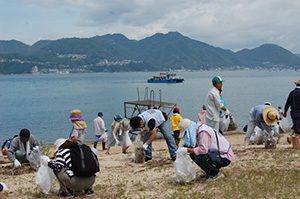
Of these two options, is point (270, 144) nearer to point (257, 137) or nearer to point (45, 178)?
point (257, 137)

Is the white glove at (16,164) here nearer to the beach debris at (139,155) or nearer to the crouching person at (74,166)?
the beach debris at (139,155)

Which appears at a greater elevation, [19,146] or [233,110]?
[19,146]

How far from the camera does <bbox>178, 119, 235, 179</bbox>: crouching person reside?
7473 mm

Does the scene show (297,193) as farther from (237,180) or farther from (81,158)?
(81,158)

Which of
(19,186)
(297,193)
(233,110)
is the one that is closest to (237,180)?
(297,193)

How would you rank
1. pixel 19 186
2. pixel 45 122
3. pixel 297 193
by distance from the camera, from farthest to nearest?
pixel 45 122
pixel 19 186
pixel 297 193

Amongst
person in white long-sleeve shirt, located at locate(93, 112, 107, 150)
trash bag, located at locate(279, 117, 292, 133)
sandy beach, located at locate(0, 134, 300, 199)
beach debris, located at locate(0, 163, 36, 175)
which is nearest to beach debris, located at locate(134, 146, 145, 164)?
sandy beach, located at locate(0, 134, 300, 199)

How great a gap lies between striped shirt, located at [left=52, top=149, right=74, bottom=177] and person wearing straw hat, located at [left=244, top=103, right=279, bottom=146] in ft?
18.3

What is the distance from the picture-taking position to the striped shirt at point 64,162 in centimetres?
714

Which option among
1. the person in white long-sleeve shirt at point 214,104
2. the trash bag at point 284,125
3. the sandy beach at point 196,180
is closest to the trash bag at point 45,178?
the sandy beach at point 196,180

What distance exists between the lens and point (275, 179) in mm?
7621

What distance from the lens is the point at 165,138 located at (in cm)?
1025

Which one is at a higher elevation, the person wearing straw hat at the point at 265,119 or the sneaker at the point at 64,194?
the person wearing straw hat at the point at 265,119

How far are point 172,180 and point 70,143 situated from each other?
204cm
